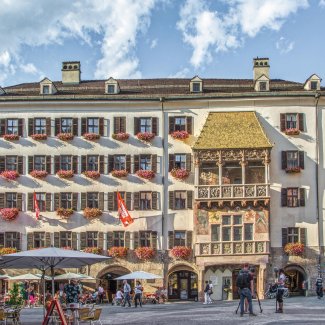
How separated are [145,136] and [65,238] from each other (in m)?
9.61

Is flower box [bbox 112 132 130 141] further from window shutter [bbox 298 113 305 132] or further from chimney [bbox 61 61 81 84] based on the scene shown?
window shutter [bbox 298 113 305 132]

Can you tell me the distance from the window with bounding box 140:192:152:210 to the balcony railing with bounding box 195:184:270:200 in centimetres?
370

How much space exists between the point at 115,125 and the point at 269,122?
38.1 feet

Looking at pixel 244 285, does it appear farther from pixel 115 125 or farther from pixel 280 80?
pixel 280 80

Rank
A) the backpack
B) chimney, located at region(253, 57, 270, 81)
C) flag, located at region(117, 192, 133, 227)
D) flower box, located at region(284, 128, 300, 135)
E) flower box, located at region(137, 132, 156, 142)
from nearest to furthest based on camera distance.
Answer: the backpack, flag, located at region(117, 192, 133, 227), flower box, located at region(284, 128, 300, 135), flower box, located at region(137, 132, 156, 142), chimney, located at region(253, 57, 270, 81)

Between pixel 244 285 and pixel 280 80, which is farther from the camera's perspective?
pixel 280 80

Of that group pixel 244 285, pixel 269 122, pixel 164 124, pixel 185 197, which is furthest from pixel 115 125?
pixel 244 285

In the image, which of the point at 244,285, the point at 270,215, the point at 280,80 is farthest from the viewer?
the point at 280,80

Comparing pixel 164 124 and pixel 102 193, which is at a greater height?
pixel 164 124

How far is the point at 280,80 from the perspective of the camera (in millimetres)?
63062

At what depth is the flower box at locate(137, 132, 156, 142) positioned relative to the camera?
57344 mm

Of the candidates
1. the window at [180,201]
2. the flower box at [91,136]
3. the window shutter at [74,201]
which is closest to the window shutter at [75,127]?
the flower box at [91,136]

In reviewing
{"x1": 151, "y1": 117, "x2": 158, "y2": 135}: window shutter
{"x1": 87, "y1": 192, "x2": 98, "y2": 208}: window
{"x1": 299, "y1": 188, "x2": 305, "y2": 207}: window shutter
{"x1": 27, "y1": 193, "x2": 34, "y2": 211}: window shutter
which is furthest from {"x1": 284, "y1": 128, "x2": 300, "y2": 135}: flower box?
{"x1": 27, "y1": 193, "x2": 34, "y2": 211}: window shutter

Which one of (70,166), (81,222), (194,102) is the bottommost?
(81,222)
